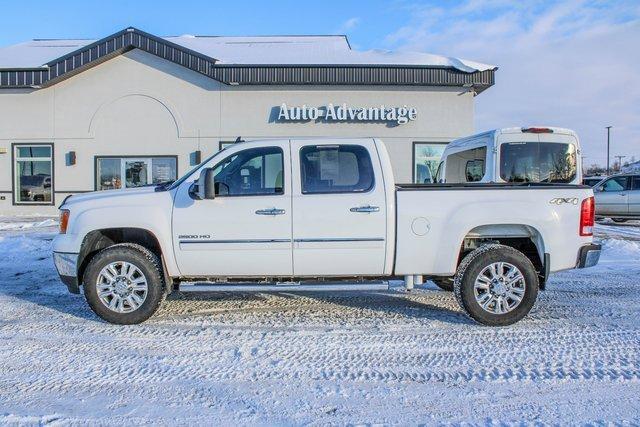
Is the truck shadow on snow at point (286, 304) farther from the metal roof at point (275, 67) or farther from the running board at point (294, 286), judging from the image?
the metal roof at point (275, 67)

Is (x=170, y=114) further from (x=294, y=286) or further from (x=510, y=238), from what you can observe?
(x=510, y=238)

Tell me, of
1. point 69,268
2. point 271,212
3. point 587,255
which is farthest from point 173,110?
point 587,255

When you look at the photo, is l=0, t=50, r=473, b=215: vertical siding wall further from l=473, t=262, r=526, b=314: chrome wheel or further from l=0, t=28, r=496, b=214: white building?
l=473, t=262, r=526, b=314: chrome wheel

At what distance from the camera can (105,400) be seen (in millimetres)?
3789

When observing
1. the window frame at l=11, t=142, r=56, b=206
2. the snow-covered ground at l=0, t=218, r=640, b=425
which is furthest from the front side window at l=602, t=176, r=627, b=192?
the window frame at l=11, t=142, r=56, b=206

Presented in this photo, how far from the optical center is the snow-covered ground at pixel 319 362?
362 cm

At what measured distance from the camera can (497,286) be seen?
18.4 ft

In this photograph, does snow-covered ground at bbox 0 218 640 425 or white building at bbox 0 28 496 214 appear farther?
white building at bbox 0 28 496 214

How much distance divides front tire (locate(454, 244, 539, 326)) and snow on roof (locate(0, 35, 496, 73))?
14.8 metres

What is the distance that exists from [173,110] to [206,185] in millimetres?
15784

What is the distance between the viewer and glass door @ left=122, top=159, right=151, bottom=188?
806 inches

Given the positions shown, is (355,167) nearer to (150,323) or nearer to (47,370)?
(150,323)

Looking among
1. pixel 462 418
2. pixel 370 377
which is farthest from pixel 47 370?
pixel 462 418

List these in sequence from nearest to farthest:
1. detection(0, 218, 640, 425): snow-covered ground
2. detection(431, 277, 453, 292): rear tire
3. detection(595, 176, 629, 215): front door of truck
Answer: detection(0, 218, 640, 425): snow-covered ground → detection(431, 277, 453, 292): rear tire → detection(595, 176, 629, 215): front door of truck
